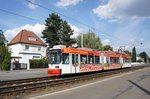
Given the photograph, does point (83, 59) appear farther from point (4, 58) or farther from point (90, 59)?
point (4, 58)

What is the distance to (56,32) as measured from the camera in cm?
7625

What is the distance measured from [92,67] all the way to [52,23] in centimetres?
4563

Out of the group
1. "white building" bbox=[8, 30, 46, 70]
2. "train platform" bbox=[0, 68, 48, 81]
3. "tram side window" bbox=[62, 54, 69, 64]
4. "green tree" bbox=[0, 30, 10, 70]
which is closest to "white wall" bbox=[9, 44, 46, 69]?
"white building" bbox=[8, 30, 46, 70]

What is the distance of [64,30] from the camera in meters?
76.8

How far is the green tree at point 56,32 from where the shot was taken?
74062 millimetres

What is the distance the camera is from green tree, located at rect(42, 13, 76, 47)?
74062mm

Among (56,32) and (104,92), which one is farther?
(56,32)

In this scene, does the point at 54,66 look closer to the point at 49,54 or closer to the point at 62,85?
the point at 49,54

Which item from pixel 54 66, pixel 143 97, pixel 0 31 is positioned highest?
pixel 0 31

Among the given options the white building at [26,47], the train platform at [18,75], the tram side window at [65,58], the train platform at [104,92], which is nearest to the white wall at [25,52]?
the white building at [26,47]

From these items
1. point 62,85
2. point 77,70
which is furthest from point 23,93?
point 77,70

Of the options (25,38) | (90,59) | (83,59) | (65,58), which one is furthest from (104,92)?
(25,38)

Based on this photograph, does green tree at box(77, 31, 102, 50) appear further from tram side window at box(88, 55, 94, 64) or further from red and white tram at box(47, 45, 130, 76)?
tram side window at box(88, 55, 94, 64)

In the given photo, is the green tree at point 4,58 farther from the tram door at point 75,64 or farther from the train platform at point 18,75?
the tram door at point 75,64
